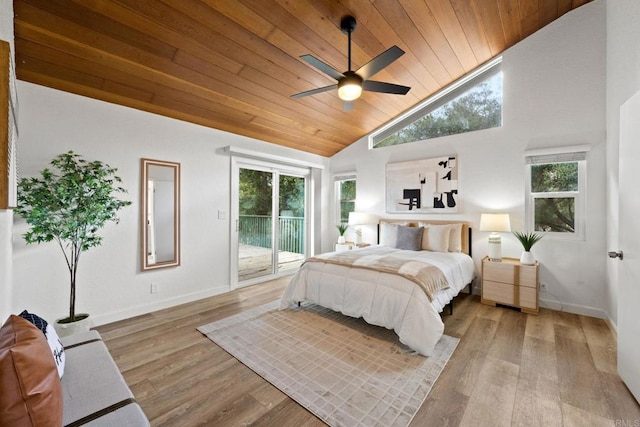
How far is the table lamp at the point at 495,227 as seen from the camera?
11.2ft

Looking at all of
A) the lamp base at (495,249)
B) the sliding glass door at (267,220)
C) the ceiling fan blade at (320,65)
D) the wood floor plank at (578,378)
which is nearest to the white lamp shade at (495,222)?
the lamp base at (495,249)

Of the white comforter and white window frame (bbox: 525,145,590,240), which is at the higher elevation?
white window frame (bbox: 525,145,590,240)

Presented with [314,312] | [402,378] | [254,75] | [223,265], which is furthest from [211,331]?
[254,75]

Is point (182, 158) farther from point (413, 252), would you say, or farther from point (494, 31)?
point (494, 31)

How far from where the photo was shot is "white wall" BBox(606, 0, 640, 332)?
2184mm

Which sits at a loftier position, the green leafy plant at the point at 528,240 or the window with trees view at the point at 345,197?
the window with trees view at the point at 345,197

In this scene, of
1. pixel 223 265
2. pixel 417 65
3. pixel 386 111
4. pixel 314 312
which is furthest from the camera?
pixel 386 111

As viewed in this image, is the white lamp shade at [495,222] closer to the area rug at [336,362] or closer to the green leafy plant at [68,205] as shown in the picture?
the area rug at [336,362]

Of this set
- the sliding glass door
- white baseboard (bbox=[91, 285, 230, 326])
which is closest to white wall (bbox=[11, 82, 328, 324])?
white baseboard (bbox=[91, 285, 230, 326])

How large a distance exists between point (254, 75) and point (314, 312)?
111 inches

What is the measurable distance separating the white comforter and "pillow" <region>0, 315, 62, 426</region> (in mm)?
2220

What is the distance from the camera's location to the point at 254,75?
300cm

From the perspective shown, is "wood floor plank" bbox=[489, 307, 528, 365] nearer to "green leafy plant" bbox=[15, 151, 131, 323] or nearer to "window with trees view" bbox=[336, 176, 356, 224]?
"window with trees view" bbox=[336, 176, 356, 224]

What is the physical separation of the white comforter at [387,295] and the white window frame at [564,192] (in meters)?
1.08
